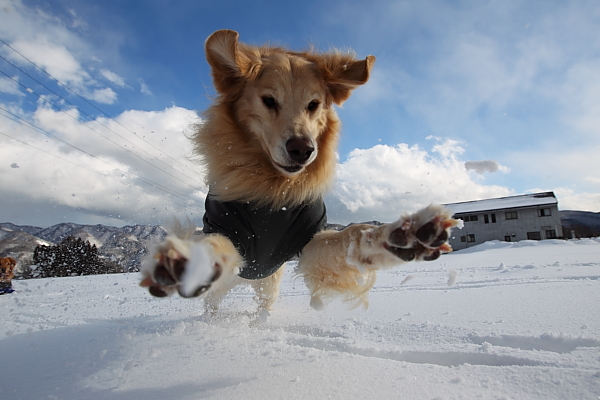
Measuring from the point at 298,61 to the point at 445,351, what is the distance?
2.41m

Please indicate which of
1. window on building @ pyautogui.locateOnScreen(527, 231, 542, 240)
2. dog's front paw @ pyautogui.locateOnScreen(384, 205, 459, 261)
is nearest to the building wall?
window on building @ pyautogui.locateOnScreen(527, 231, 542, 240)

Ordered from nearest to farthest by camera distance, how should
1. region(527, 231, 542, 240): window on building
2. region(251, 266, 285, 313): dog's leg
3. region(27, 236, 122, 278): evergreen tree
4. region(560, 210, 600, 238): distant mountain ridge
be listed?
region(251, 266, 285, 313): dog's leg → region(27, 236, 122, 278): evergreen tree → region(527, 231, 542, 240): window on building → region(560, 210, 600, 238): distant mountain ridge

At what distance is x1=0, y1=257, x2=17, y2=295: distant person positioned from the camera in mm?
7930

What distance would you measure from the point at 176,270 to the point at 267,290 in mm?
2301

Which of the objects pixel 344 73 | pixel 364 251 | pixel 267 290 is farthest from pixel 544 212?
pixel 364 251

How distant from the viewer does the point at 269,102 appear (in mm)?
2611

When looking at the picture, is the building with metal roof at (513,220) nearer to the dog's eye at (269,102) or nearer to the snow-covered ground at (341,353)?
the snow-covered ground at (341,353)

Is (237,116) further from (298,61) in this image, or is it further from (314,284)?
(314,284)

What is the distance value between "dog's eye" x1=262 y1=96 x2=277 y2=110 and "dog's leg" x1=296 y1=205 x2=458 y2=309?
1.07 meters

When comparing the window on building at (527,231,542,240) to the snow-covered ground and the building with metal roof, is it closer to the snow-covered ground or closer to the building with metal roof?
the building with metal roof

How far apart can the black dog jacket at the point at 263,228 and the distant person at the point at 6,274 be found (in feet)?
27.0

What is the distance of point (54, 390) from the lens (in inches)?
63.3

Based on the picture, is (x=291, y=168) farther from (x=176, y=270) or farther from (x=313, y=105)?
(x=176, y=270)

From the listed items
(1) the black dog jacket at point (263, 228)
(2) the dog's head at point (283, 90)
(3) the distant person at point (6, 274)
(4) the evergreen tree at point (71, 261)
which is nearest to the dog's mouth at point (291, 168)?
(2) the dog's head at point (283, 90)
